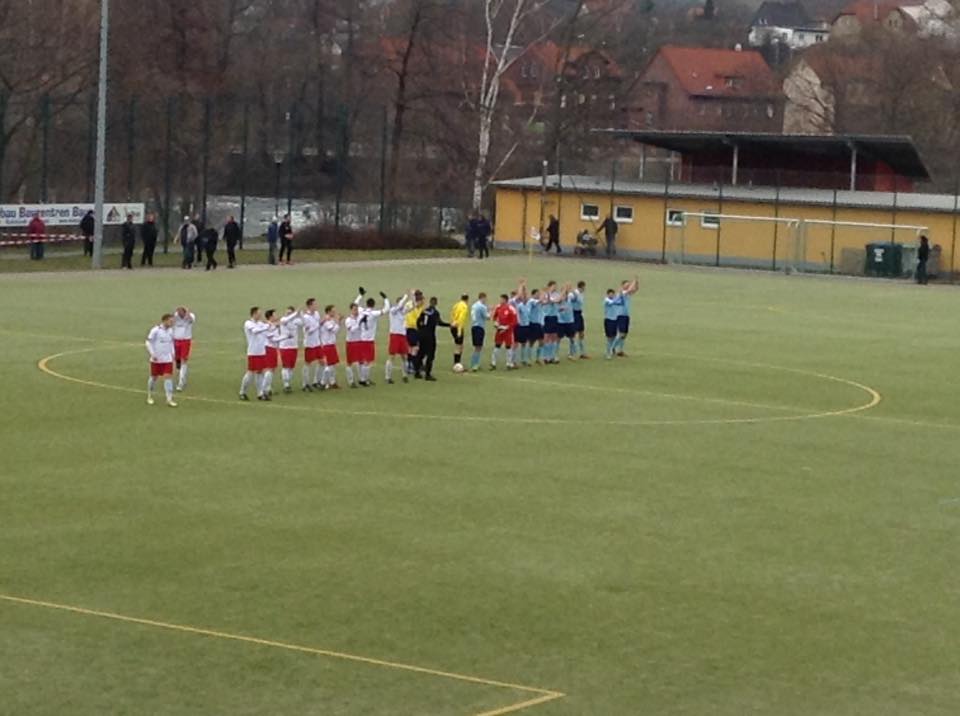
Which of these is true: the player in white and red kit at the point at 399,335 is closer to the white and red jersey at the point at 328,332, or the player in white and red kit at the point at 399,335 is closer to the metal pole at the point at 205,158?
the white and red jersey at the point at 328,332

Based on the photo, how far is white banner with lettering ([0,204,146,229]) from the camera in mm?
59656

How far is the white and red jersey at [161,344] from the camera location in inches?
1174

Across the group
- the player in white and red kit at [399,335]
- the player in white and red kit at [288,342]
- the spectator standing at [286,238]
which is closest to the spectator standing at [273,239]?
the spectator standing at [286,238]

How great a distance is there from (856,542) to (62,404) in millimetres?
14278

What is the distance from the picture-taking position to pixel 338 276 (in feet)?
193

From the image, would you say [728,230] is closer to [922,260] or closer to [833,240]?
[833,240]

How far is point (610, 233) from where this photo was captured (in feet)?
244

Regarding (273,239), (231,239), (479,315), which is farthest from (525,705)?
(273,239)

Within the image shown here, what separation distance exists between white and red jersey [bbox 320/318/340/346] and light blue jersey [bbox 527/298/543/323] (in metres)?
5.96

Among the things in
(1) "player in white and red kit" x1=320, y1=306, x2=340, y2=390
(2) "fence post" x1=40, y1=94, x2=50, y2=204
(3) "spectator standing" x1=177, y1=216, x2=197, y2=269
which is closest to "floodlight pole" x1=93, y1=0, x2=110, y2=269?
(3) "spectator standing" x1=177, y1=216, x2=197, y2=269

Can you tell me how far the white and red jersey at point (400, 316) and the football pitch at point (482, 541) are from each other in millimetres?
1359

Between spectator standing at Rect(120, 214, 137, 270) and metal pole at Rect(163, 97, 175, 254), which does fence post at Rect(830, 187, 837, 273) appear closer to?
metal pole at Rect(163, 97, 175, 254)

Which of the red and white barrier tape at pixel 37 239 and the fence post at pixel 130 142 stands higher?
the fence post at pixel 130 142

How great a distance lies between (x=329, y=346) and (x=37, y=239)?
1137 inches
